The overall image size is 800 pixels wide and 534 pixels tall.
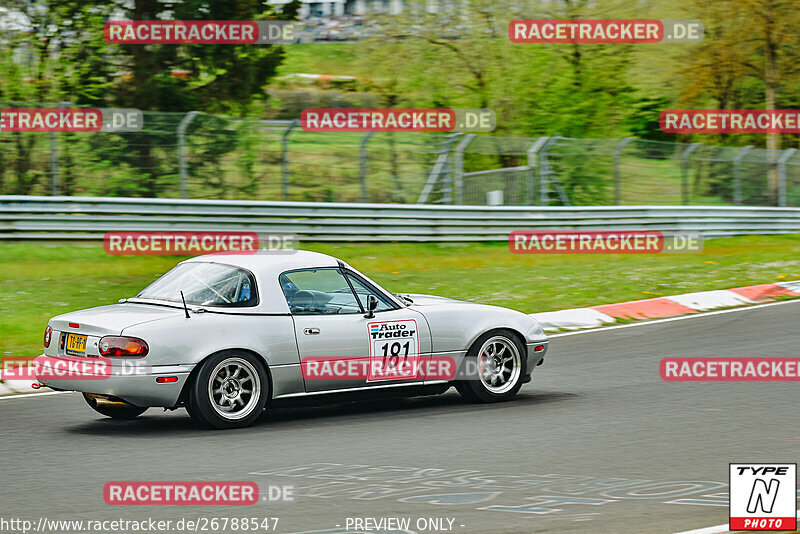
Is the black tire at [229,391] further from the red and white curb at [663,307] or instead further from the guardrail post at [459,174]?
the guardrail post at [459,174]

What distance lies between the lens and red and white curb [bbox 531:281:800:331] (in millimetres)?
14305

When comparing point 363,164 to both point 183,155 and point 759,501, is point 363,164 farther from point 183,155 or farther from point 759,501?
point 759,501

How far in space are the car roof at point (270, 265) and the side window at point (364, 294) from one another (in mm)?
212

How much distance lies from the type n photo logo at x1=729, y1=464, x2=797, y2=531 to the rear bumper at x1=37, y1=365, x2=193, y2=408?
4.17 m

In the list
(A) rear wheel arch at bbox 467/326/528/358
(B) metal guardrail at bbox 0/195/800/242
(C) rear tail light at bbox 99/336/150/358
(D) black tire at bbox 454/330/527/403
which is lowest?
(D) black tire at bbox 454/330/527/403

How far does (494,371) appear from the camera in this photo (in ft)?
31.3

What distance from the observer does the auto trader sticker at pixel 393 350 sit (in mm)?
8906

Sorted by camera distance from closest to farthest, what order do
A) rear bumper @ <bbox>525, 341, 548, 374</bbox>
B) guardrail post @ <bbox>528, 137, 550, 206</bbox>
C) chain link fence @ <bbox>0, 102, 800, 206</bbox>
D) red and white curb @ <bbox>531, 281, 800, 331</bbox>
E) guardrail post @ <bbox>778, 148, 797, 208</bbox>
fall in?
1. rear bumper @ <bbox>525, 341, 548, 374</bbox>
2. red and white curb @ <bbox>531, 281, 800, 331</bbox>
3. chain link fence @ <bbox>0, 102, 800, 206</bbox>
4. guardrail post @ <bbox>528, 137, 550, 206</bbox>
5. guardrail post @ <bbox>778, 148, 797, 208</bbox>

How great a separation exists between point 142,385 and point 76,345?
675 mm

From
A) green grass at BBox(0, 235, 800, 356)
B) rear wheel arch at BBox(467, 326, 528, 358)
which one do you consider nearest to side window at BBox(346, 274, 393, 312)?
rear wheel arch at BBox(467, 326, 528, 358)

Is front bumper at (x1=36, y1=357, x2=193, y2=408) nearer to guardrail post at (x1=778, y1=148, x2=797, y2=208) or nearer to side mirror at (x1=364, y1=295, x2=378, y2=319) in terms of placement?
side mirror at (x1=364, y1=295, x2=378, y2=319)

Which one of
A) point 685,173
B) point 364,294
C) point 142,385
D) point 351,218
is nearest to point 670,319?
point 364,294

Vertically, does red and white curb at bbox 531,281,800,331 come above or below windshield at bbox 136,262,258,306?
below

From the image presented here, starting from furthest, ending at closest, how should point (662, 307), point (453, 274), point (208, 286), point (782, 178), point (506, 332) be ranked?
point (782, 178) < point (453, 274) < point (662, 307) < point (506, 332) < point (208, 286)
